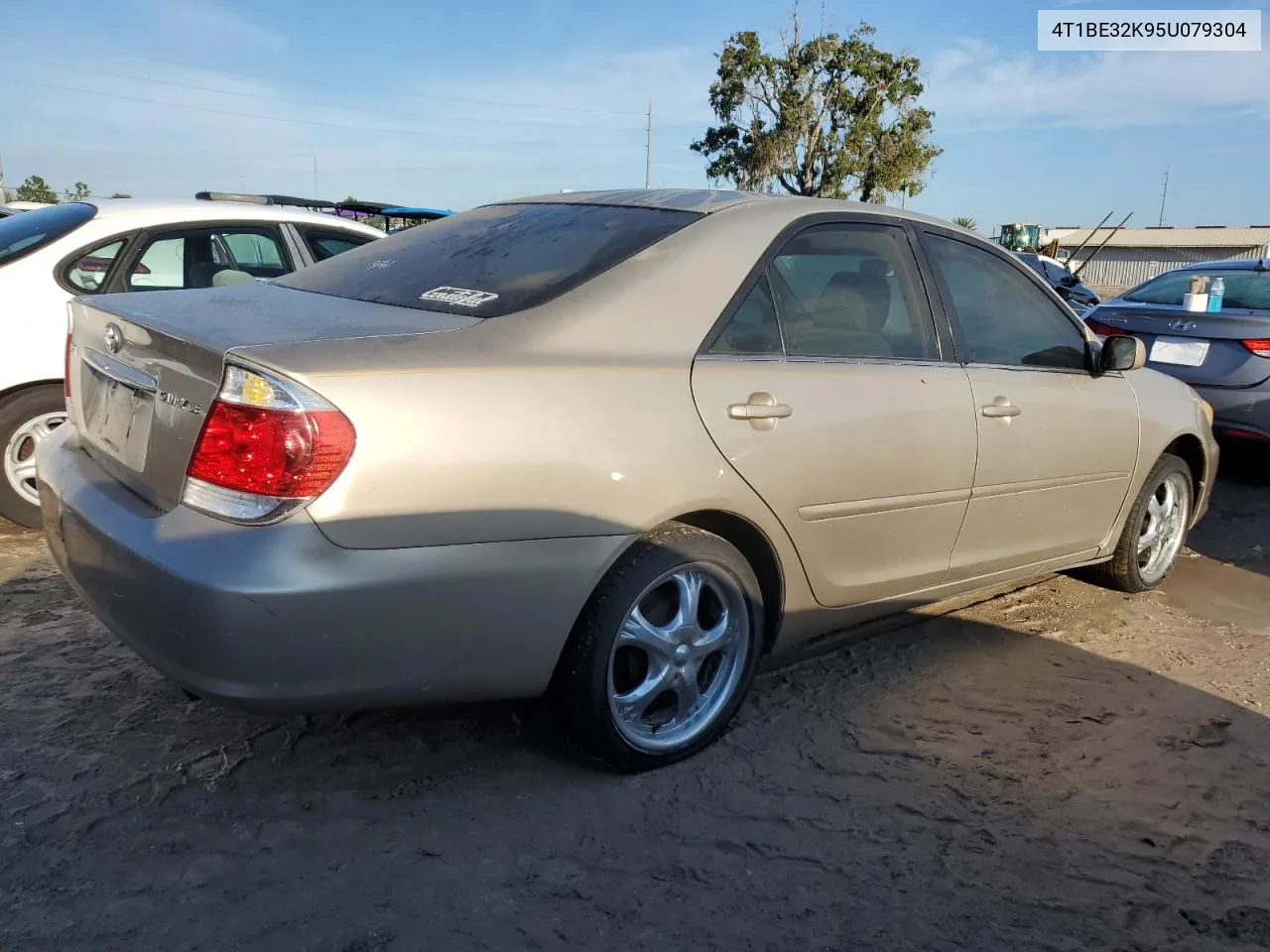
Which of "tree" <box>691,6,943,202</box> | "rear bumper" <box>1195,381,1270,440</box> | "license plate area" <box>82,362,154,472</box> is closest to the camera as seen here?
"license plate area" <box>82,362,154,472</box>

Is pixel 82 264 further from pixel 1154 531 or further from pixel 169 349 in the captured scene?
pixel 1154 531

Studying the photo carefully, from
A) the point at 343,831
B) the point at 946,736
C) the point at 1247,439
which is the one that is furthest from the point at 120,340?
the point at 1247,439

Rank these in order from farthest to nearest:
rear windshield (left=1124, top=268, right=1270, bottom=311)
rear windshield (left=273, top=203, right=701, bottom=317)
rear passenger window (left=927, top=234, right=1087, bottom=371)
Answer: rear windshield (left=1124, top=268, right=1270, bottom=311), rear passenger window (left=927, top=234, right=1087, bottom=371), rear windshield (left=273, top=203, right=701, bottom=317)

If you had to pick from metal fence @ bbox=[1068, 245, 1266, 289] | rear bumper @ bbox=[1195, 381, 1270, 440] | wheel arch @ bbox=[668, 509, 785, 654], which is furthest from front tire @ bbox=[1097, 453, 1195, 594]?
metal fence @ bbox=[1068, 245, 1266, 289]

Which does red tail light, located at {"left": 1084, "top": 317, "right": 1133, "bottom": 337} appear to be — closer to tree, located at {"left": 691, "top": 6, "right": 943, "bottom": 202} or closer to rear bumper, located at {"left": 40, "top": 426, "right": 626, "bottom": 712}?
rear bumper, located at {"left": 40, "top": 426, "right": 626, "bottom": 712}

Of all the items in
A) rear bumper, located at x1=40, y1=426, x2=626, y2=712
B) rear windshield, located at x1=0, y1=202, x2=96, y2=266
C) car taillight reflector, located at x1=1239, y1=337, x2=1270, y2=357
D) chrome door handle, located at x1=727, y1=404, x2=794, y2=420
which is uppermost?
rear windshield, located at x1=0, y1=202, x2=96, y2=266

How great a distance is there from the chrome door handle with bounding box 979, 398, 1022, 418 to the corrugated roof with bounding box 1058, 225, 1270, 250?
62.6 meters

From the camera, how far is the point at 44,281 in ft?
15.7

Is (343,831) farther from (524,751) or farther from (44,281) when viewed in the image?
(44,281)

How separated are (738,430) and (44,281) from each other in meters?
3.59

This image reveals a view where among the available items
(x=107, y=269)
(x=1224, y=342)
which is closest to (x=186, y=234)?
(x=107, y=269)

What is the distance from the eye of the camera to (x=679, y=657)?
2943 millimetres

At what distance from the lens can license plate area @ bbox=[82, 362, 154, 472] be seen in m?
2.61

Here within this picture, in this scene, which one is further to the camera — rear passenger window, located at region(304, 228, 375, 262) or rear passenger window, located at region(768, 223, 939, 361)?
rear passenger window, located at region(304, 228, 375, 262)
